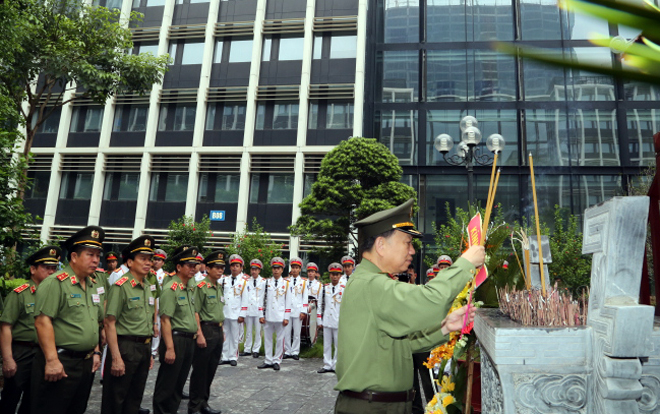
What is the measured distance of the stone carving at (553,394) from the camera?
2.13 metres

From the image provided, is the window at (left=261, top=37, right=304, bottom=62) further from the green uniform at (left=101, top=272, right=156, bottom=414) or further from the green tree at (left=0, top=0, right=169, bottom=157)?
the green uniform at (left=101, top=272, right=156, bottom=414)

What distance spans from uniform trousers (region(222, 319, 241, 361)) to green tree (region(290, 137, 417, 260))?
6.03 meters

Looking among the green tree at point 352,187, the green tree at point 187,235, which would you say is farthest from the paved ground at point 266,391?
the green tree at point 187,235

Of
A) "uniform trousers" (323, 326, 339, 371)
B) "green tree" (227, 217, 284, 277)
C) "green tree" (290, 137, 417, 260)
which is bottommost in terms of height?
"uniform trousers" (323, 326, 339, 371)

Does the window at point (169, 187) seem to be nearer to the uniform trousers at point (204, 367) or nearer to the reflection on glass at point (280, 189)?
the reflection on glass at point (280, 189)

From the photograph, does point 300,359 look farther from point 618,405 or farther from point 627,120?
point 627,120

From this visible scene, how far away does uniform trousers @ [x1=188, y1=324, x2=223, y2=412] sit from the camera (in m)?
5.96

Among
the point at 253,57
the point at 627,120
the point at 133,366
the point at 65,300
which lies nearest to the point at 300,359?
the point at 133,366

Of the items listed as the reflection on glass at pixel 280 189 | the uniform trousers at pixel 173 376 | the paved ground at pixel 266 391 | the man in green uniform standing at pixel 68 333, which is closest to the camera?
the man in green uniform standing at pixel 68 333

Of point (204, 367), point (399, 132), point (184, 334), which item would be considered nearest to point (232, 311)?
point (204, 367)

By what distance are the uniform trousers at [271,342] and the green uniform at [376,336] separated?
694 centimetres

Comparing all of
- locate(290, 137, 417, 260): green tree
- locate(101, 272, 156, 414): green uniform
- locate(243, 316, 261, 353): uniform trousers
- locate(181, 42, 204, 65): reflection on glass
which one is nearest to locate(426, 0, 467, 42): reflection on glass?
locate(290, 137, 417, 260): green tree

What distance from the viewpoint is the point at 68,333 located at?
4312 mm

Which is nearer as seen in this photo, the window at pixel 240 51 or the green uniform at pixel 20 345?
the green uniform at pixel 20 345
